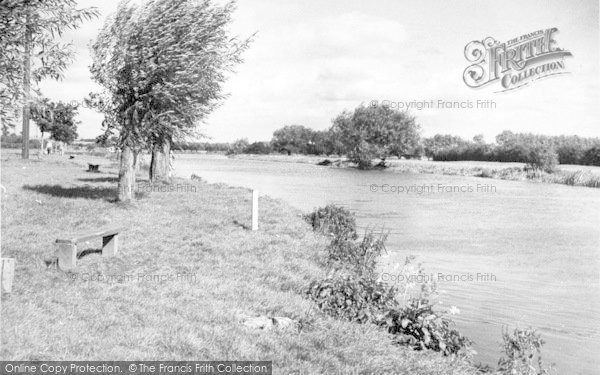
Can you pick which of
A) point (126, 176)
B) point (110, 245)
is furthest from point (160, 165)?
point (110, 245)

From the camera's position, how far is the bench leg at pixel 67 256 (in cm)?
1002

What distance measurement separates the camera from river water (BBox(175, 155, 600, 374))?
10.6 metres

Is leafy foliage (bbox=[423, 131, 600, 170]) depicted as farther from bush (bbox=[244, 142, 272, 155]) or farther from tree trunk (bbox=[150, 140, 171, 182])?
tree trunk (bbox=[150, 140, 171, 182])

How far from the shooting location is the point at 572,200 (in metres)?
39.6

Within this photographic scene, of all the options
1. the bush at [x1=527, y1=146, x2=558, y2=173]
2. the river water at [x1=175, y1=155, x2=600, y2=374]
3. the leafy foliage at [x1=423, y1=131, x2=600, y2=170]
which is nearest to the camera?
the river water at [x1=175, y1=155, x2=600, y2=374]

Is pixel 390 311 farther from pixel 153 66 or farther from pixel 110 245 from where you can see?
pixel 153 66

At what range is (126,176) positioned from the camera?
64.2 ft

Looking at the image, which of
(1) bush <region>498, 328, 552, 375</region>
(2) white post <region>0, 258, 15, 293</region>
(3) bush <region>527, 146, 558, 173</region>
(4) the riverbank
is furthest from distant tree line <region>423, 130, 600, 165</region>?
(2) white post <region>0, 258, 15, 293</region>

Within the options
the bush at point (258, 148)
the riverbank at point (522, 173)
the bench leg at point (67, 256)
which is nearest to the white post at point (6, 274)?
the bench leg at point (67, 256)

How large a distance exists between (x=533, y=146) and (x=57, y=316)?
70.2 m

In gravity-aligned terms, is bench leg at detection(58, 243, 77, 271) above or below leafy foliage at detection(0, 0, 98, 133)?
below

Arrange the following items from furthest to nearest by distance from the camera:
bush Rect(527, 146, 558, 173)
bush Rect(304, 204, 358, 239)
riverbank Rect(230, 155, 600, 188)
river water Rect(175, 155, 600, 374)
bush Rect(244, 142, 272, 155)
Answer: bush Rect(244, 142, 272, 155) → bush Rect(527, 146, 558, 173) → riverbank Rect(230, 155, 600, 188) → bush Rect(304, 204, 358, 239) → river water Rect(175, 155, 600, 374)

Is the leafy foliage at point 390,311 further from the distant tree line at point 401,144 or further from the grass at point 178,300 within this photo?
the distant tree line at point 401,144

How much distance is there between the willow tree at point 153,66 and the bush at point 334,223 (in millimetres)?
5800
